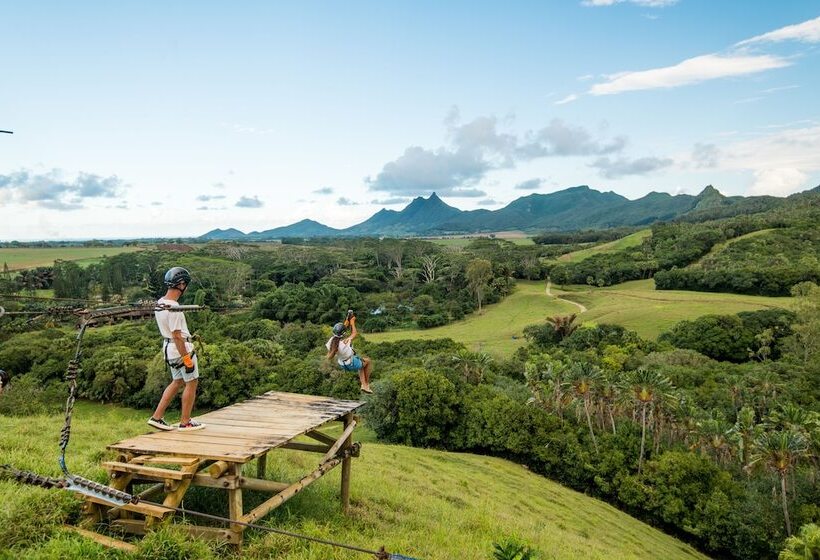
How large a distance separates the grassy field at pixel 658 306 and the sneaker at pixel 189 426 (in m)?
75.8

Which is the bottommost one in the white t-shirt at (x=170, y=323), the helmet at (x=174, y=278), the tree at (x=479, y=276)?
the tree at (x=479, y=276)

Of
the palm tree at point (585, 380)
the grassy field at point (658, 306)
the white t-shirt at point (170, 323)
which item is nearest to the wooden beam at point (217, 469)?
the white t-shirt at point (170, 323)

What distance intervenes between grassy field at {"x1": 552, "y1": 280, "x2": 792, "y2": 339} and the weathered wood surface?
243 feet

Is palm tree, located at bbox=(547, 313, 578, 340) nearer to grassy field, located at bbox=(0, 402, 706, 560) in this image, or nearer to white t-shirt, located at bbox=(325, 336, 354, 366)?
grassy field, located at bbox=(0, 402, 706, 560)

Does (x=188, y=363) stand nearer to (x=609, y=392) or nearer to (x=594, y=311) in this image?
(x=609, y=392)

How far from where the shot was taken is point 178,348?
7.86 m

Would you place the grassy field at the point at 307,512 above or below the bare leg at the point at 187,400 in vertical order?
below

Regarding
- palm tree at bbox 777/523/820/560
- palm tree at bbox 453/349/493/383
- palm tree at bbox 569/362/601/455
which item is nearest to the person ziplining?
palm tree at bbox 777/523/820/560

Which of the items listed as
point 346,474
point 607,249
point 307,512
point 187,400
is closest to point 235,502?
point 187,400

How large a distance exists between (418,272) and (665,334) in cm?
6831

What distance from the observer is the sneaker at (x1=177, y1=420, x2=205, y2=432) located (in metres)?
7.82

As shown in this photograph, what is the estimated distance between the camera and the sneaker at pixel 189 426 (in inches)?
308

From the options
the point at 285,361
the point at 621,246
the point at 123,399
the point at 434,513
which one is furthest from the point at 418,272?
the point at 434,513

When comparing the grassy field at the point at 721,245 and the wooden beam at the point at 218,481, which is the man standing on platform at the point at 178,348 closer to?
the wooden beam at the point at 218,481
